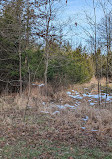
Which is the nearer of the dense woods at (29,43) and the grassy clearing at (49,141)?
the grassy clearing at (49,141)

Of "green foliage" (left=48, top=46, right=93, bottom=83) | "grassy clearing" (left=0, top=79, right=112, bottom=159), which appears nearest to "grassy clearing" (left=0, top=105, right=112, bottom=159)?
"grassy clearing" (left=0, top=79, right=112, bottom=159)

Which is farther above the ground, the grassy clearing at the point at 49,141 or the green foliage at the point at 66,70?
the green foliage at the point at 66,70

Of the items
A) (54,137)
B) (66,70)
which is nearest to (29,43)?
(66,70)

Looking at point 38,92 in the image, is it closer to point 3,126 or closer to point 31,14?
point 31,14

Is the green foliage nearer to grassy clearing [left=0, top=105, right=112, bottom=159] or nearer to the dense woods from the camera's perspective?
the dense woods

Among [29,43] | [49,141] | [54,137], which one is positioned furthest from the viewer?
[29,43]

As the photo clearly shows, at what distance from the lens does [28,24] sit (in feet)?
26.1

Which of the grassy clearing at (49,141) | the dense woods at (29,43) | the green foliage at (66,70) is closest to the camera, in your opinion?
the grassy clearing at (49,141)

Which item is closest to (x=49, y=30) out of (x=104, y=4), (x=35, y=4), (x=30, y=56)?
(x=35, y=4)

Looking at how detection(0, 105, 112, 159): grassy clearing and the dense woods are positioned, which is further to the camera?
the dense woods

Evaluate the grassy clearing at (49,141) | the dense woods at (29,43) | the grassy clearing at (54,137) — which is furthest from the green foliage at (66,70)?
the grassy clearing at (49,141)

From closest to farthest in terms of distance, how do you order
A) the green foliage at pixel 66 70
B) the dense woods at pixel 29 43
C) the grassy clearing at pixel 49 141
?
the grassy clearing at pixel 49 141 < the dense woods at pixel 29 43 < the green foliage at pixel 66 70

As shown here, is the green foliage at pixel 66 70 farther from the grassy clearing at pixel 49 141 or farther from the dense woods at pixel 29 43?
the grassy clearing at pixel 49 141

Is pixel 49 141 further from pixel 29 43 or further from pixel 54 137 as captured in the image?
pixel 29 43
